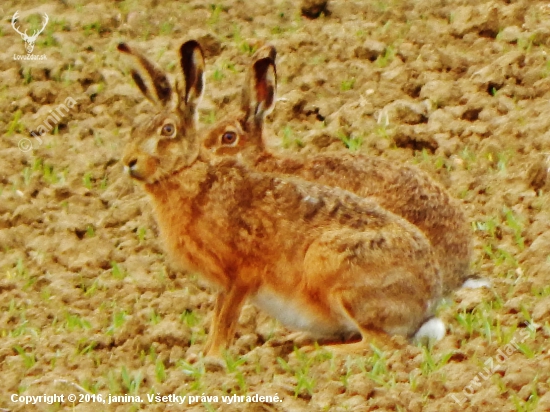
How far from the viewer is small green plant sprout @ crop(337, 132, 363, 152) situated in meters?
8.37

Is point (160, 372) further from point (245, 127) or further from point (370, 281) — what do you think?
point (245, 127)

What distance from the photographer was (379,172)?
7.33 m

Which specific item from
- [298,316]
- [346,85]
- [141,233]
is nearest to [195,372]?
[298,316]

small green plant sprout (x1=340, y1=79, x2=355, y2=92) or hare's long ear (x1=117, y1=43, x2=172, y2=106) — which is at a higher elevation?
hare's long ear (x1=117, y1=43, x2=172, y2=106)

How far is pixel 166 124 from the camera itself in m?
6.39

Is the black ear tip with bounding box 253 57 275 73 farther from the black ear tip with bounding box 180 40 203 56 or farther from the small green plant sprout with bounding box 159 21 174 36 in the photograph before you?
the small green plant sprout with bounding box 159 21 174 36

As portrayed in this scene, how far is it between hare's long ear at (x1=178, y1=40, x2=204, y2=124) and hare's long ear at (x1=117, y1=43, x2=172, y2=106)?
105mm

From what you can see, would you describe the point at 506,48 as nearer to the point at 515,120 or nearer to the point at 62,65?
the point at 515,120

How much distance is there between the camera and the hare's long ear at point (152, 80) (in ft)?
21.7

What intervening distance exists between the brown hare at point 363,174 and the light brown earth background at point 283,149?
8.6 inches

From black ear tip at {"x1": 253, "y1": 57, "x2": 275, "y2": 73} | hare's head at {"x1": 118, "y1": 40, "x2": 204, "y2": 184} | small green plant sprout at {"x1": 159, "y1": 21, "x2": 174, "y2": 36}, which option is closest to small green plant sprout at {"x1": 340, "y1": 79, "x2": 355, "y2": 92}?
black ear tip at {"x1": 253, "y1": 57, "x2": 275, "y2": 73}

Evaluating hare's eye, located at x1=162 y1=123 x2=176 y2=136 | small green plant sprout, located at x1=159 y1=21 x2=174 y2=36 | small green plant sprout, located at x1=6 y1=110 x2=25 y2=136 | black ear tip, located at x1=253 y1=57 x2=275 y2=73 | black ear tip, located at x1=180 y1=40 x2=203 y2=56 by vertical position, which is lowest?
small green plant sprout, located at x1=6 y1=110 x2=25 y2=136

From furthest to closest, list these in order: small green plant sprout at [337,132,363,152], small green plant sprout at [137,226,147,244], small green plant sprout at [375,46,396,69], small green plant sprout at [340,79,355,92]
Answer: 1. small green plant sprout at [375,46,396,69]
2. small green plant sprout at [340,79,355,92]
3. small green plant sprout at [337,132,363,152]
4. small green plant sprout at [137,226,147,244]

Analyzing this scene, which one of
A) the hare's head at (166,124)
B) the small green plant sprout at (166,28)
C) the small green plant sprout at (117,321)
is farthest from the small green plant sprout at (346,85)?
the small green plant sprout at (117,321)
